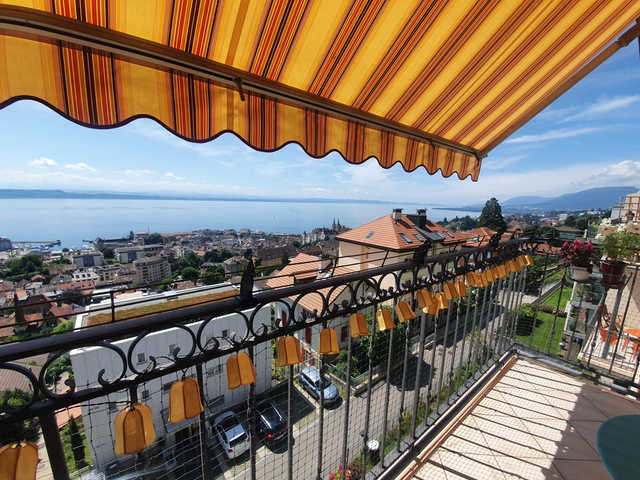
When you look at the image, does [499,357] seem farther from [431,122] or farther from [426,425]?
[431,122]

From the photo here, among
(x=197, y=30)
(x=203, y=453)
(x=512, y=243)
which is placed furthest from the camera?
(x=512, y=243)

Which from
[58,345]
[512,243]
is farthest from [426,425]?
[58,345]

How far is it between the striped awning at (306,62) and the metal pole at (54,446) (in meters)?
1.03

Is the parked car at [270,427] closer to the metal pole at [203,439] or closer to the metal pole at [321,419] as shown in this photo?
the metal pole at [321,419]

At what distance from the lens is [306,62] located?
144 centimetres

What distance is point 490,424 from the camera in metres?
2.12

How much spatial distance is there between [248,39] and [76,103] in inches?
30.1

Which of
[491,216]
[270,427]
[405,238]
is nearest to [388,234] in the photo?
[405,238]

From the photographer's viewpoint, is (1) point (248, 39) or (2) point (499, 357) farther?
(2) point (499, 357)

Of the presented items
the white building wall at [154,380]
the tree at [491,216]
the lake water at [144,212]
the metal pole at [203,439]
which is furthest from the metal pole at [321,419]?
the lake water at [144,212]

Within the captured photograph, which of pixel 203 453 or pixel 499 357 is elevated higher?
pixel 203 453

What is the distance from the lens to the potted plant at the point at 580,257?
297 centimetres

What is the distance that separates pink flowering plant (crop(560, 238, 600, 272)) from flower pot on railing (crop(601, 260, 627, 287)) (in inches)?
5.0

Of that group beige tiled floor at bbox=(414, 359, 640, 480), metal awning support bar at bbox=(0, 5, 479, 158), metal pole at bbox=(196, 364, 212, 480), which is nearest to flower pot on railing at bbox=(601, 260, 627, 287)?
beige tiled floor at bbox=(414, 359, 640, 480)
